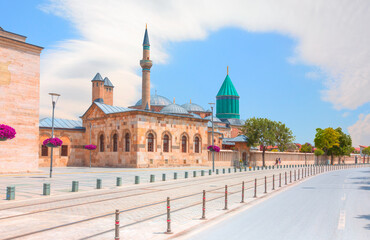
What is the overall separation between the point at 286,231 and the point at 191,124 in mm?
41157

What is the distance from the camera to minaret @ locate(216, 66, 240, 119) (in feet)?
308

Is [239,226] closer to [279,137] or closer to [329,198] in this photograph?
[329,198]

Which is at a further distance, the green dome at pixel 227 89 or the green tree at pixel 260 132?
the green dome at pixel 227 89

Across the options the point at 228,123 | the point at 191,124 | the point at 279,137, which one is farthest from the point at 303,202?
the point at 228,123

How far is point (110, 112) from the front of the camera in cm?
4769

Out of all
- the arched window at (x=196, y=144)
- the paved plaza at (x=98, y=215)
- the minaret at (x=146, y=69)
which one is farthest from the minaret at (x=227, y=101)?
the paved plaza at (x=98, y=215)

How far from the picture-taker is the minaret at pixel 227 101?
308 feet

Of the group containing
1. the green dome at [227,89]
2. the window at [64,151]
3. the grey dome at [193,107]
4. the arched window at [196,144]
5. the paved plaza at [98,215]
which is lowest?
the paved plaza at [98,215]

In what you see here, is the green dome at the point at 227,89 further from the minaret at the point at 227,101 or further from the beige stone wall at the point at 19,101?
the beige stone wall at the point at 19,101

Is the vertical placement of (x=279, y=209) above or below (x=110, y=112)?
below

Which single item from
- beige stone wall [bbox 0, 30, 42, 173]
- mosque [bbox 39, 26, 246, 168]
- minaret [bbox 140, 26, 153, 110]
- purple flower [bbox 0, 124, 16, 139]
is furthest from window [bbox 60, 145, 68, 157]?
purple flower [bbox 0, 124, 16, 139]

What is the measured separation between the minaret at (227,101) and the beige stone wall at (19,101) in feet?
224

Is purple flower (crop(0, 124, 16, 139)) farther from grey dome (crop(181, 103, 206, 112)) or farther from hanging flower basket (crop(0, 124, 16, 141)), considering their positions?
grey dome (crop(181, 103, 206, 112))

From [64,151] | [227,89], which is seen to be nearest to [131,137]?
[64,151]
